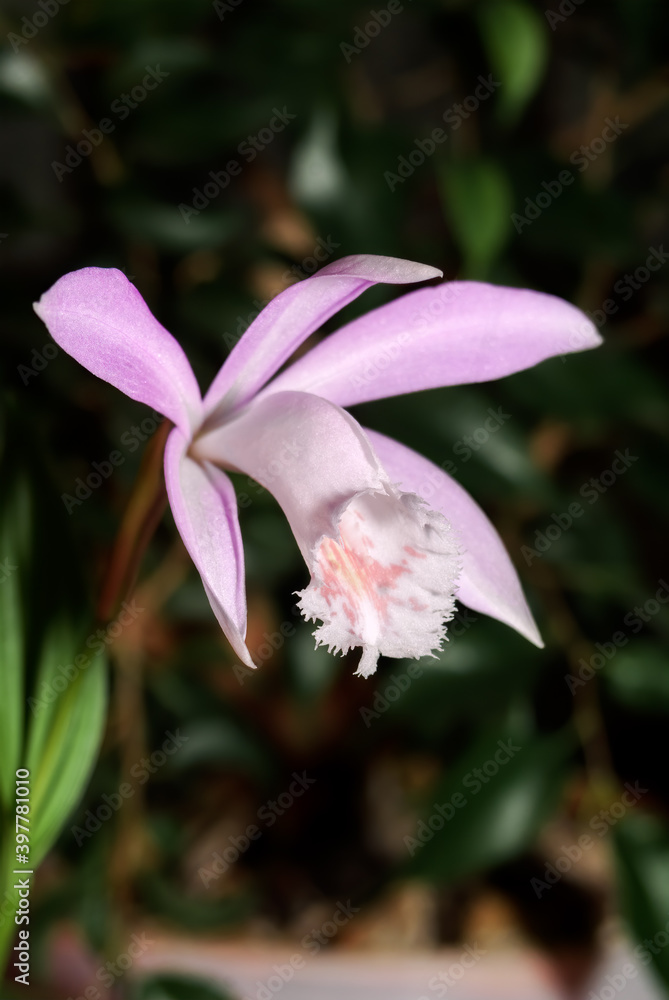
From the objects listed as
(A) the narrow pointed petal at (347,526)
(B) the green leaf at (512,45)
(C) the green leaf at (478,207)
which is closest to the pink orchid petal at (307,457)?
(A) the narrow pointed petal at (347,526)

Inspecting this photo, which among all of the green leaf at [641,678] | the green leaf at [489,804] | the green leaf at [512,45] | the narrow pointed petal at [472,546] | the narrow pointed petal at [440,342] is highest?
the green leaf at [512,45]

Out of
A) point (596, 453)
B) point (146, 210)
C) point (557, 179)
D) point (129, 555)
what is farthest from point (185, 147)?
point (596, 453)

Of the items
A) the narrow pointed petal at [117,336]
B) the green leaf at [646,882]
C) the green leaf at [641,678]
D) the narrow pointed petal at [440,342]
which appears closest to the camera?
the narrow pointed petal at [117,336]

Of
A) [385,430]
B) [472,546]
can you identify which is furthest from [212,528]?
[385,430]

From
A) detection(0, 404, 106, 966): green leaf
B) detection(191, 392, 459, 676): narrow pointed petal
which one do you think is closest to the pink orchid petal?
detection(191, 392, 459, 676): narrow pointed petal

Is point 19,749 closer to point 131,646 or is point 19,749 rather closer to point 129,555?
point 129,555

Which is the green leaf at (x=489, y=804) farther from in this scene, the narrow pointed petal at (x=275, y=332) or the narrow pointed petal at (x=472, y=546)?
the narrow pointed petal at (x=275, y=332)

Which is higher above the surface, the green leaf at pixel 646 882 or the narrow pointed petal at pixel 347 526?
the narrow pointed petal at pixel 347 526
